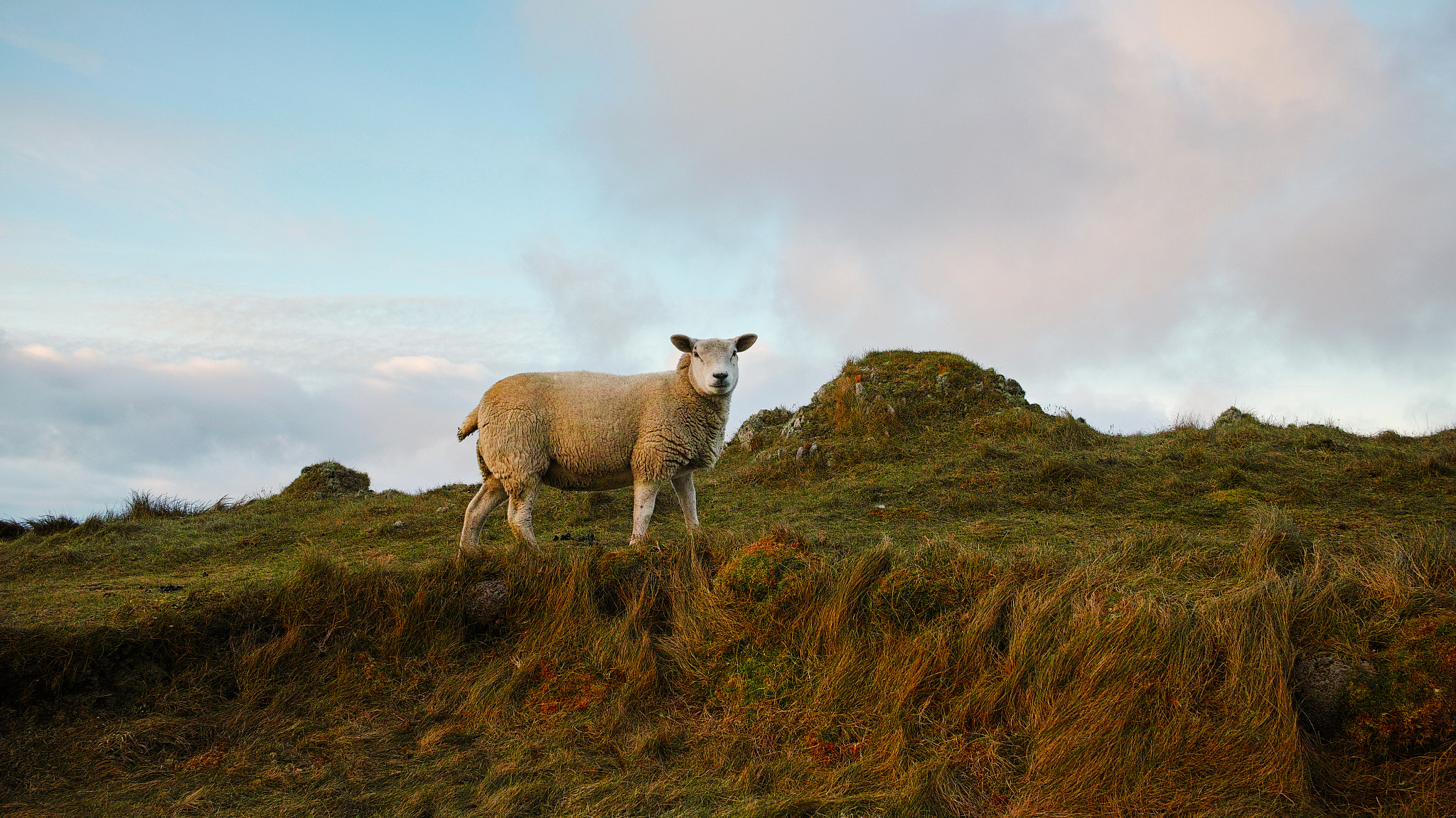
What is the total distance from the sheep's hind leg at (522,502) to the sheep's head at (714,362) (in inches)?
86.3

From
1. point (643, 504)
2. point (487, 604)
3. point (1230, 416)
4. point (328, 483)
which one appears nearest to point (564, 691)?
point (487, 604)

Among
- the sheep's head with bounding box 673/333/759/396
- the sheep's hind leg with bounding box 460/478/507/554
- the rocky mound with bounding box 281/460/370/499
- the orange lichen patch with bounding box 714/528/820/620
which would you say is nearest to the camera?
the orange lichen patch with bounding box 714/528/820/620

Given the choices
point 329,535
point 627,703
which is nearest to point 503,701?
point 627,703

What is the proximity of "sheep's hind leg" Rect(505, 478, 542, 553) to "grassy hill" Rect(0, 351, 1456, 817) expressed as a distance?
708mm

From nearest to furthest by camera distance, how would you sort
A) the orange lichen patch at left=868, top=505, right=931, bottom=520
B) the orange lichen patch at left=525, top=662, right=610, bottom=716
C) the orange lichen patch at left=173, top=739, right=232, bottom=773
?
the orange lichen patch at left=173, top=739, right=232, bottom=773 < the orange lichen patch at left=525, top=662, right=610, bottom=716 < the orange lichen patch at left=868, top=505, right=931, bottom=520

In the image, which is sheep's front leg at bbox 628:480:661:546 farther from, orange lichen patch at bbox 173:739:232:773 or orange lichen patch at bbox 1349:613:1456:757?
orange lichen patch at bbox 1349:613:1456:757

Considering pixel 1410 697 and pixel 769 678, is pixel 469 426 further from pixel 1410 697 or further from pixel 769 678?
pixel 1410 697

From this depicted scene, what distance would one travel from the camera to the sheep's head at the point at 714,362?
8391 mm

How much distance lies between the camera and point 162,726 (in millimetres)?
5805

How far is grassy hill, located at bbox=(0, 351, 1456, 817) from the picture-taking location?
16.0 feet

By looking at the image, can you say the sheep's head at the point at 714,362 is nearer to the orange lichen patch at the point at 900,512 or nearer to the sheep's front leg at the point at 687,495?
the sheep's front leg at the point at 687,495

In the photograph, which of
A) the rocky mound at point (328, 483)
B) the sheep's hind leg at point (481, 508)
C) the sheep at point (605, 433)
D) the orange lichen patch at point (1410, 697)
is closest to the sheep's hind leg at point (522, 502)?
the sheep at point (605, 433)

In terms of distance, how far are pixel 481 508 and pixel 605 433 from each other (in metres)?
1.85

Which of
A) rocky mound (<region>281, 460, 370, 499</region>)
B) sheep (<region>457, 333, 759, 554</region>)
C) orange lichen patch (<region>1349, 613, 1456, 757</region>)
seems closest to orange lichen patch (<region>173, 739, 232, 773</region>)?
sheep (<region>457, 333, 759, 554</region>)
